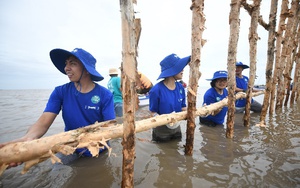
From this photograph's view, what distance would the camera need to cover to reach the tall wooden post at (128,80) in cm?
153

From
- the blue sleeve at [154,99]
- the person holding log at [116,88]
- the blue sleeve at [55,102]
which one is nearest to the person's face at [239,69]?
the blue sleeve at [154,99]

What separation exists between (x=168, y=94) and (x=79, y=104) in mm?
1880

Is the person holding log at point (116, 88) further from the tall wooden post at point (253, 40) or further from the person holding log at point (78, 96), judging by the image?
the tall wooden post at point (253, 40)

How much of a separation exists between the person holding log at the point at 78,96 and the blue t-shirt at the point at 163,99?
1184mm

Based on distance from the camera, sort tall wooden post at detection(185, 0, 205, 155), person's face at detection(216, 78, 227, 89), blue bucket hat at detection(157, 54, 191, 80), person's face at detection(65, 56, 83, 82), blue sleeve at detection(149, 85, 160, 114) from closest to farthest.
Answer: person's face at detection(65, 56, 83, 82) < tall wooden post at detection(185, 0, 205, 155) < blue bucket hat at detection(157, 54, 191, 80) < blue sleeve at detection(149, 85, 160, 114) < person's face at detection(216, 78, 227, 89)

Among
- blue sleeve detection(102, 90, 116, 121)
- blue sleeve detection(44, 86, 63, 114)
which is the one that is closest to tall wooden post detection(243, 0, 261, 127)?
blue sleeve detection(102, 90, 116, 121)

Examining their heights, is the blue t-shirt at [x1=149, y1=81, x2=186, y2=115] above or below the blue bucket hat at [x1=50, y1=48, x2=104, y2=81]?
below

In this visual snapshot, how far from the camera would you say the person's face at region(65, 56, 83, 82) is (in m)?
2.43

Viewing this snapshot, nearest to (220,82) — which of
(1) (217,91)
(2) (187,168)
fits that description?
(1) (217,91)

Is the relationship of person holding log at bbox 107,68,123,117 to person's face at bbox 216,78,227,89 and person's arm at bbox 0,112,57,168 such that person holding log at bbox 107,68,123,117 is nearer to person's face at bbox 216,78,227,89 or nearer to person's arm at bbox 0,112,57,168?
person's face at bbox 216,78,227,89

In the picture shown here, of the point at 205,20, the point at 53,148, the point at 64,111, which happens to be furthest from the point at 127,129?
the point at 205,20

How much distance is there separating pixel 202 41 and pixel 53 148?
2.82 metres

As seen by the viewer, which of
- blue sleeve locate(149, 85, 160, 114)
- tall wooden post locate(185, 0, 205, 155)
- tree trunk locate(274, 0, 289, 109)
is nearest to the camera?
tall wooden post locate(185, 0, 205, 155)

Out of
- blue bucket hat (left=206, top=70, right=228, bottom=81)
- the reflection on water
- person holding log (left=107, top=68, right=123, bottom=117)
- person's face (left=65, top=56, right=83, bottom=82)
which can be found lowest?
the reflection on water
